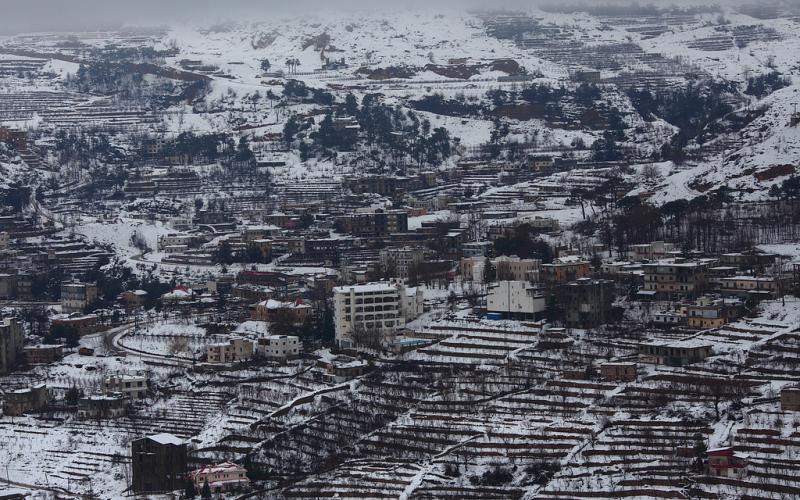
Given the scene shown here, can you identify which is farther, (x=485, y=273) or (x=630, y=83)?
(x=630, y=83)

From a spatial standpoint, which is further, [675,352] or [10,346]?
[10,346]

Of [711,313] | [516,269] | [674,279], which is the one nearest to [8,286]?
[516,269]

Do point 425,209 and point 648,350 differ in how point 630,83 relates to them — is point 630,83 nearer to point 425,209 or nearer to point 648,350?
point 425,209

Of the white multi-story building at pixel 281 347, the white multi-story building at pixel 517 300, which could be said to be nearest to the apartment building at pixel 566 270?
the white multi-story building at pixel 517 300

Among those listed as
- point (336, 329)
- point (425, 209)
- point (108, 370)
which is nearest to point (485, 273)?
point (336, 329)

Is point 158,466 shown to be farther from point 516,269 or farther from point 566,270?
point 516,269
